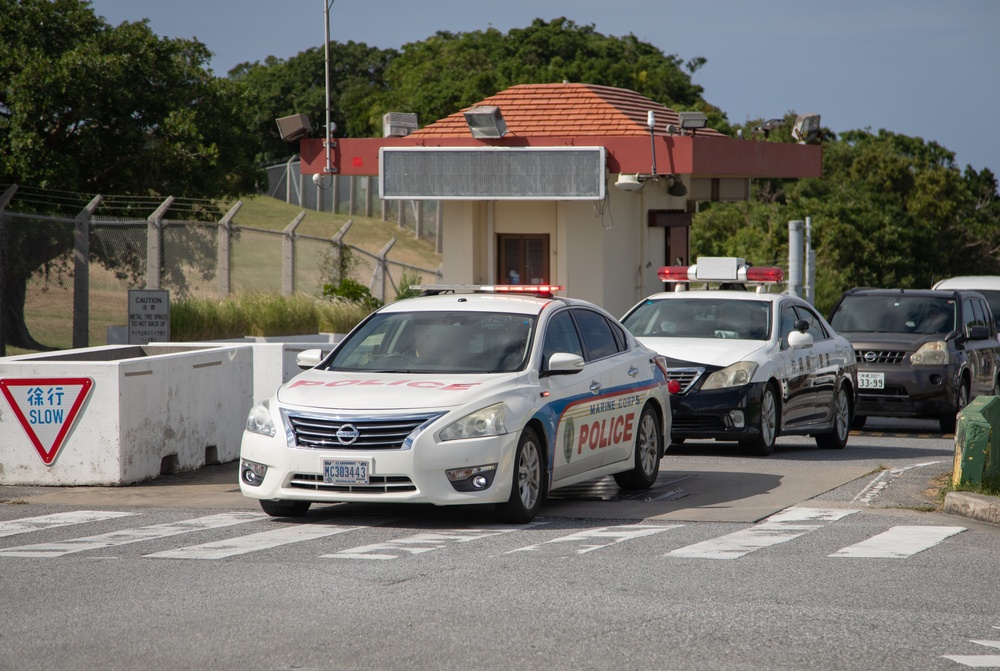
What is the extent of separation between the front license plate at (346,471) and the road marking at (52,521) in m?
1.87

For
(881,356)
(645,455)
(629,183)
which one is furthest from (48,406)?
(629,183)

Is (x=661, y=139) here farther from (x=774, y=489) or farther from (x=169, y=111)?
(x=774, y=489)

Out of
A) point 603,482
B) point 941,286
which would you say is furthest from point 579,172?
point 603,482

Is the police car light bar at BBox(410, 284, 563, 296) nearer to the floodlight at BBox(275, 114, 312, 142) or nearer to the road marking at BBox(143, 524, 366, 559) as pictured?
the road marking at BBox(143, 524, 366, 559)

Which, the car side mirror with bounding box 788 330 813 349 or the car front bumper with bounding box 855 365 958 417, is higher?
the car side mirror with bounding box 788 330 813 349

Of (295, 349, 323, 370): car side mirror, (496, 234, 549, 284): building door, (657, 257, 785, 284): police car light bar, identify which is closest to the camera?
(295, 349, 323, 370): car side mirror

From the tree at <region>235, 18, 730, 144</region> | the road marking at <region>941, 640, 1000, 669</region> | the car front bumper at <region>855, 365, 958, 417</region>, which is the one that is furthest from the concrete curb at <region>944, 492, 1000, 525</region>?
the tree at <region>235, 18, 730, 144</region>

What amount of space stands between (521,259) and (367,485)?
17.4 m

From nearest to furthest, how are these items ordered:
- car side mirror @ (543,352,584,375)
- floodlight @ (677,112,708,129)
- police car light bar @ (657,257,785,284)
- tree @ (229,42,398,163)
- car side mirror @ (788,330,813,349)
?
car side mirror @ (543,352,584,375) < car side mirror @ (788,330,813,349) < police car light bar @ (657,257,785,284) < floodlight @ (677,112,708,129) < tree @ (229,42,398,163)

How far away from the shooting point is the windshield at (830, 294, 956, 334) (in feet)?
62.1

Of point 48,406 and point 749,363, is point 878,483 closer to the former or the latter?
point 749,363

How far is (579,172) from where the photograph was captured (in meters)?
24.6

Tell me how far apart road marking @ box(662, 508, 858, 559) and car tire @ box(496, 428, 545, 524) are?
1.29 m

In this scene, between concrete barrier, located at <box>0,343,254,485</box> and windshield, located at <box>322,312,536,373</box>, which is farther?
concrete barrier, located at <box>0,343,254,485</box>
